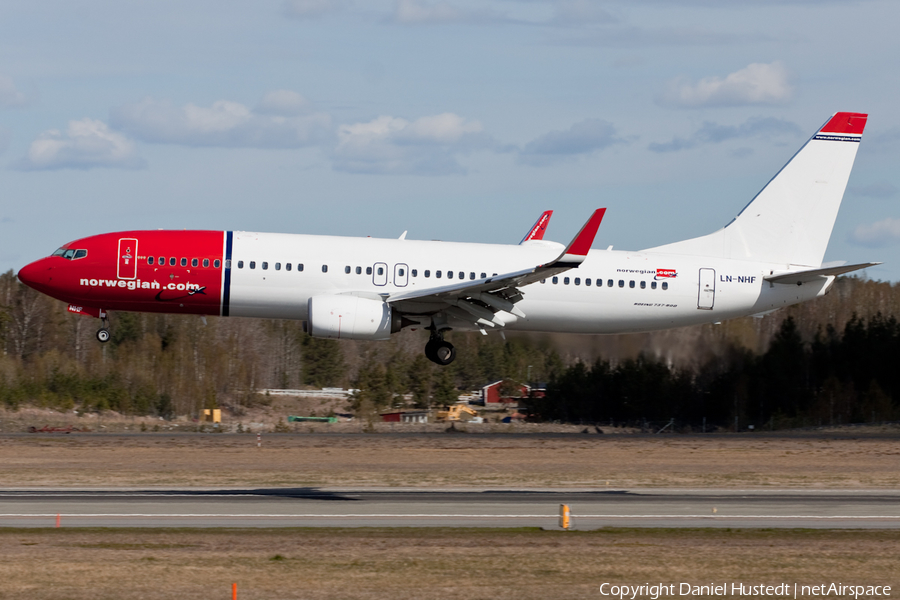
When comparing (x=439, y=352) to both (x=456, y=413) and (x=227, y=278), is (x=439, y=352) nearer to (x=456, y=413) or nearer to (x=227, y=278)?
(x=227, y=278)

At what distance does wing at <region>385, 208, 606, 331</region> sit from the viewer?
29.7 meters

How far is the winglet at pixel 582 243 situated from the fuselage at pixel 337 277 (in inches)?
195

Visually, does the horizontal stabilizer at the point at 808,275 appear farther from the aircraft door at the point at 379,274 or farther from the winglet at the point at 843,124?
the aircraft door at the point at 379,274

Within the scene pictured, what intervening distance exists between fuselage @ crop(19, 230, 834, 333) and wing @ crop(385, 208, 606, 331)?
34 cm

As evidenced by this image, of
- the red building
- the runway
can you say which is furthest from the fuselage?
the red building

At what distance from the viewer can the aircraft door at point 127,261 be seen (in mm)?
32062

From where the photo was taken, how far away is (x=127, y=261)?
32.1 metres

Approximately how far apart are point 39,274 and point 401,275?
11586 millimetres

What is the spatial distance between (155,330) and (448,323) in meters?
50.7

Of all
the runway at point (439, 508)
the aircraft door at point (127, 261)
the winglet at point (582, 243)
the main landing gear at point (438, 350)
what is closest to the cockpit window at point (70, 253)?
the aircraft door at point (127, 261)

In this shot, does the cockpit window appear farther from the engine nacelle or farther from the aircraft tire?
the aircraft tire

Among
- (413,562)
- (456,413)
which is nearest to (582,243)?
(413,562)

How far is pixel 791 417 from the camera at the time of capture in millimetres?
49969

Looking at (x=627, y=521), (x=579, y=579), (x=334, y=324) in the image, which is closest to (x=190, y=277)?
(x=334, y=324)
